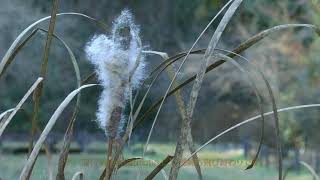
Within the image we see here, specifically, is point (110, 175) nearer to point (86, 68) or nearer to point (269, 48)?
point (86, 68)

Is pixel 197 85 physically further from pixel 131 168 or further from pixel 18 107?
pixel 131 168

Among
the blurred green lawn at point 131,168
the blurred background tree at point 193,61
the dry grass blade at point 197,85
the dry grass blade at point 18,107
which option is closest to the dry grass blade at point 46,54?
the dry grass blade at point 18,107

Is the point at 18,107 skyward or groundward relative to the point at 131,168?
groundward

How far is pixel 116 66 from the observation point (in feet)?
1.59

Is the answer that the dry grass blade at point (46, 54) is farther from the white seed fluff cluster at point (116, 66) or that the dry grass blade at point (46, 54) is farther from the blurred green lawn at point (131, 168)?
the blurred green lawn at point (131, 168)

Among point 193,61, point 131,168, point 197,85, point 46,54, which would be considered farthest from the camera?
point 193,61

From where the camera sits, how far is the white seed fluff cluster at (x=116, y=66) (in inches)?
19.1

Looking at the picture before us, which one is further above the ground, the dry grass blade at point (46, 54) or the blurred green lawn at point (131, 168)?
the blurred green lawn at point (131, 168)

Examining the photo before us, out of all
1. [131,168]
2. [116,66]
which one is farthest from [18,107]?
[131,168]

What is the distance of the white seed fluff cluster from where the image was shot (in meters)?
0.49

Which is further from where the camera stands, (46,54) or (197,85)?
(46,54)

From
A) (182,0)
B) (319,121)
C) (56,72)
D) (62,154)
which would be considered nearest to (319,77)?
(319,121)

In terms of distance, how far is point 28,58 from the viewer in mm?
3332

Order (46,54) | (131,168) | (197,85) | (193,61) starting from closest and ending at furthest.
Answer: (197,85)
(46,54)
(131,168)
(193,61)
